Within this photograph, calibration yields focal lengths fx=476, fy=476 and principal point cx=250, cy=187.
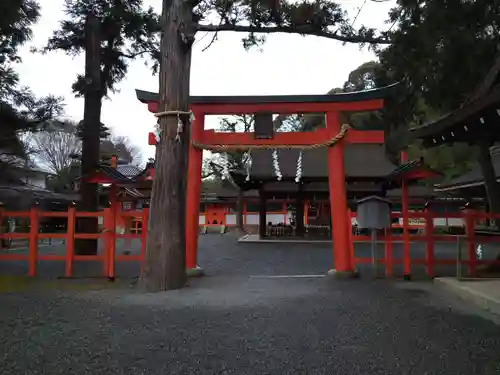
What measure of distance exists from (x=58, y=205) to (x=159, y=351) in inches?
1171

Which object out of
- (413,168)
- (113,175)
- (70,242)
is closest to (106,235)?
(70,242)

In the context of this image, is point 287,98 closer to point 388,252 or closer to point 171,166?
point 171,166

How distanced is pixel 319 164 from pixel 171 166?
14.3 m

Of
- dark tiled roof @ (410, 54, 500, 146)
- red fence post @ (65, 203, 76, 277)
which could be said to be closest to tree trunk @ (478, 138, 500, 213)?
dark tiled roof @ (410, 54, 500, 146)

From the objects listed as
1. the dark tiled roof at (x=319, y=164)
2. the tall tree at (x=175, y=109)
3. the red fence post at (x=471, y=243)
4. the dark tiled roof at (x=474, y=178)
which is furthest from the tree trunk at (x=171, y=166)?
the dark tiled roof at (x=474, y=178)

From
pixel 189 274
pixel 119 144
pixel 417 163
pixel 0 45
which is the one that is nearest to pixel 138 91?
pixel 189 274

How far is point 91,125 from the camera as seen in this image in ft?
41.0

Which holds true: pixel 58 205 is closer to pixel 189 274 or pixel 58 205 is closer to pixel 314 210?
pixel 314 210

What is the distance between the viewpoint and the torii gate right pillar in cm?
936

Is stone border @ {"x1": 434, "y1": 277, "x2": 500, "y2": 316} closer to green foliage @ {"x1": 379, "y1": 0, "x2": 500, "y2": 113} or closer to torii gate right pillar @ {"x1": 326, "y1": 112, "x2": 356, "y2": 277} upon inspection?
torii gate right pillar @ {"x1": 326, "y1": 112, "x2": 356, "y2": 277}

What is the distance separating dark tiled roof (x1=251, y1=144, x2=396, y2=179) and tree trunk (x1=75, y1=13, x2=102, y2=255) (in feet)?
30.0

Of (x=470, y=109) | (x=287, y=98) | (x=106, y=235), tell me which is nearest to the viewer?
(x=470, y=109)

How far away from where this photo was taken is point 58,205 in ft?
104

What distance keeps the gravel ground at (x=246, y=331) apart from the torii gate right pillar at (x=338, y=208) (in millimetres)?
1051
